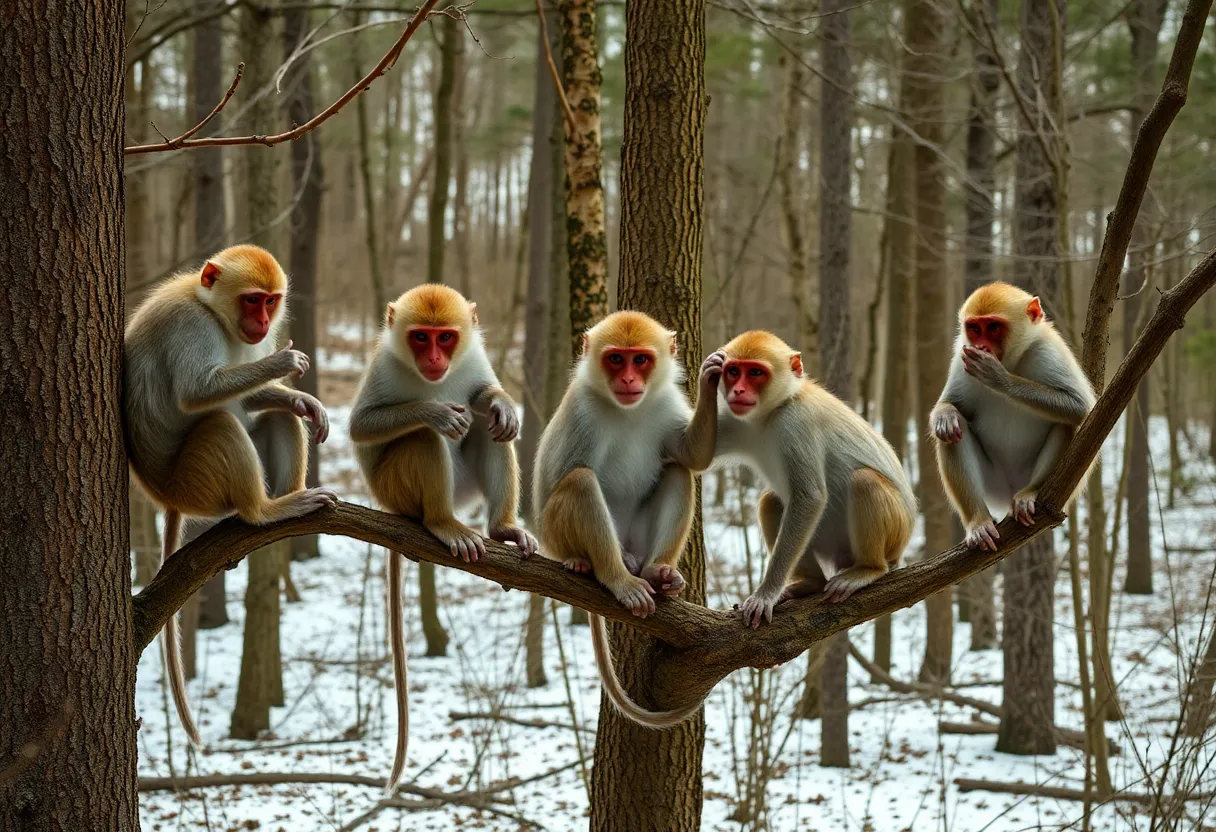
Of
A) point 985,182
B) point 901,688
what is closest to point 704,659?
point 901,688

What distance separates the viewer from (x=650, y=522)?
194 inches

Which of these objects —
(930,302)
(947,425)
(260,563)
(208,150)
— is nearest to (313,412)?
(947,425)

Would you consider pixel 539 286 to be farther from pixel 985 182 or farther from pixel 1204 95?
pixel 1204 95

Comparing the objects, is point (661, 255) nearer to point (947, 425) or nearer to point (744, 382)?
point (744, 382)

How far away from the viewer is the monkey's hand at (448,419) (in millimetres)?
4414

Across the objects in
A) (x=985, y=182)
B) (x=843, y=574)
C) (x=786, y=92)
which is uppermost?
(x=786, y=92)

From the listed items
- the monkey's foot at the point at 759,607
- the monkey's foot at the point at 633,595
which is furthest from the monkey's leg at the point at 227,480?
the monkey's foot at the point at 759,607

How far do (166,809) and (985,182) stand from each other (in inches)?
439

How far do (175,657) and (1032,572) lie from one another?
365 inches

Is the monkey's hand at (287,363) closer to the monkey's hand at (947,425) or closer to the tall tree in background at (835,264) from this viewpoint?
the monkey's hand at (947,425)

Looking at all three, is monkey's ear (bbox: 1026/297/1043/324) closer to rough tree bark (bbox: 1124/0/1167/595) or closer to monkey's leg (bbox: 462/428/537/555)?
monkey's leg (bbox: 462/428/537/555)

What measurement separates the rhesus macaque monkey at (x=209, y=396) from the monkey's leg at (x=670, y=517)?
4.57 ft

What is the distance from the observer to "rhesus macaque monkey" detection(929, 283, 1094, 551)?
454 cm

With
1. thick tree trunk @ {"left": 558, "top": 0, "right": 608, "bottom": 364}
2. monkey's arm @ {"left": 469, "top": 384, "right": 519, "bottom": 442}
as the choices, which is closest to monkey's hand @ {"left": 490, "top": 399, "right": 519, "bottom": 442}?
monkey's arm @ {"left": 469, "top": 384, "right": 519, "bottom": 442}
